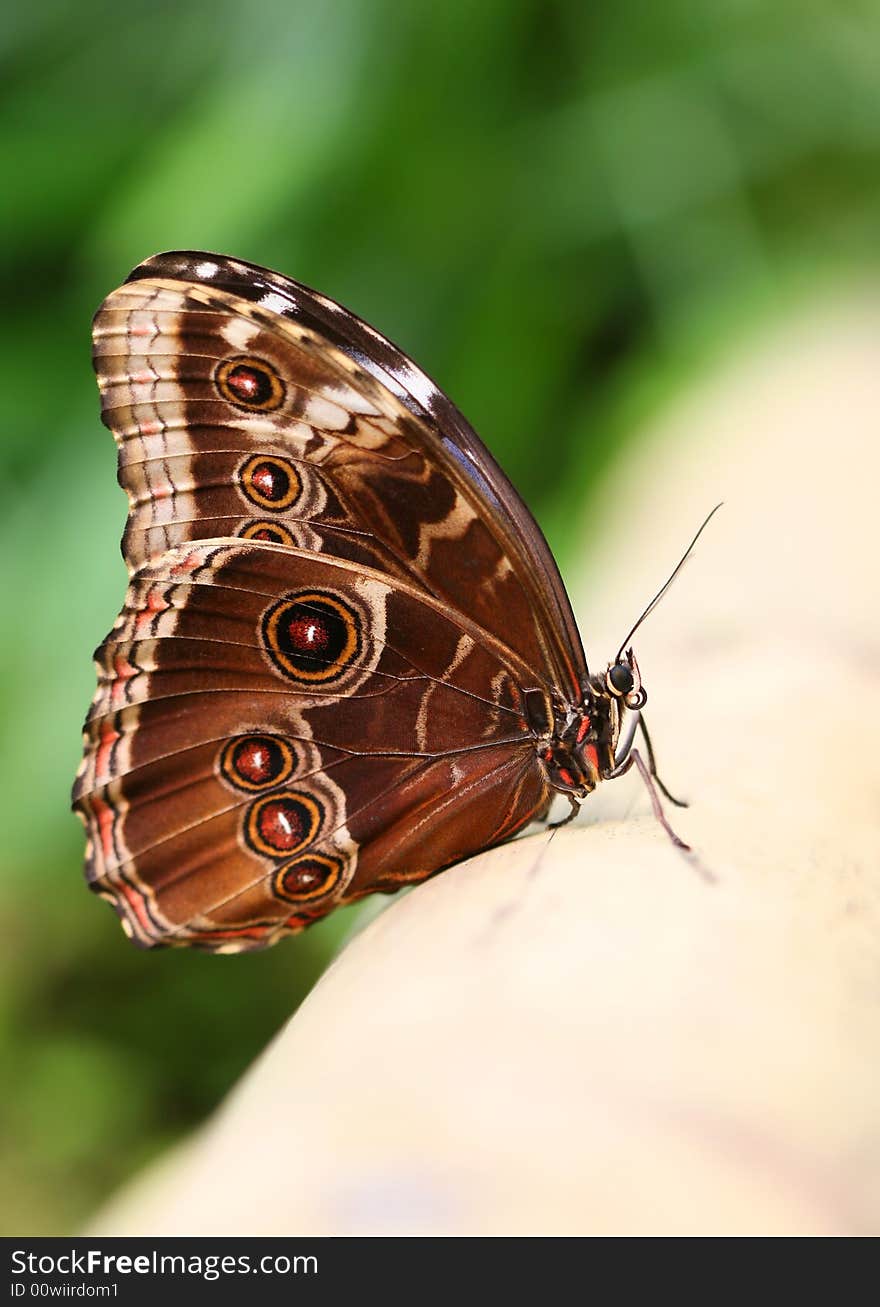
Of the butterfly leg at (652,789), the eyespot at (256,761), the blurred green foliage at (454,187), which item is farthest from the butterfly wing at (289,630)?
the blurred green foliage at (454,187)

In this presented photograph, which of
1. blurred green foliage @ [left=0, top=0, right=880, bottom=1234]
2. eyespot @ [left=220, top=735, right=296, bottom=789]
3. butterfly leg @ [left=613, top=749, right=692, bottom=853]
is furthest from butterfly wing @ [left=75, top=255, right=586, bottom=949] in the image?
blurred green foliage @ [left=0, top=0, right=880, bottom=1234]

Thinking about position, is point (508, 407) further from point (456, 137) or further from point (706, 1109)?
point (706, 1109)

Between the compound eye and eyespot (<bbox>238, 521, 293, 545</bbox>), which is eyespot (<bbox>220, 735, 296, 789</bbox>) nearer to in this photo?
eyespot (<bbox>238, 521, 293, 545</bbox>)

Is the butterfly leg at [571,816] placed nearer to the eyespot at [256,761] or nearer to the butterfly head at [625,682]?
the butterfly head at [625,682]

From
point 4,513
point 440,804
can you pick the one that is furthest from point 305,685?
Result: point 4,513

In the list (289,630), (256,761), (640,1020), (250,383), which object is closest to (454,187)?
(250,383)

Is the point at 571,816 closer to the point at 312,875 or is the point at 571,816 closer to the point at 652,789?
the point at 652,789
